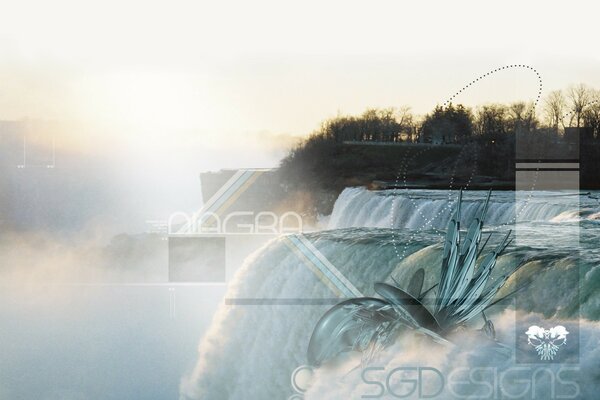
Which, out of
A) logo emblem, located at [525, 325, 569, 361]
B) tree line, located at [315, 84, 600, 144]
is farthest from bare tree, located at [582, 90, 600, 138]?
logo emblem, located at [525, 325, 569, 361]

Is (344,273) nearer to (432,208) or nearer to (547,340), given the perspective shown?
(432,208)

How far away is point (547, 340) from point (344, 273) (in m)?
2.80

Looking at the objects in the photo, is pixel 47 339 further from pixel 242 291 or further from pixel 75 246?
pixel 242 291

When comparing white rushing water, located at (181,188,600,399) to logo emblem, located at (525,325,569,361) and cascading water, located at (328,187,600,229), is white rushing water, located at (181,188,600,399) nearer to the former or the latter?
cascading water, located at (328,187,600,229)

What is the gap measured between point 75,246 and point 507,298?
10.5 meters

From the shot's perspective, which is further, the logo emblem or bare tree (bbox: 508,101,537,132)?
bare tree (bbox: 508,101,537,132)

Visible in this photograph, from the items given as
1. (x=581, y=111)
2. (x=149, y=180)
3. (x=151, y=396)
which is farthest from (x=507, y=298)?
(x=149, y=180)

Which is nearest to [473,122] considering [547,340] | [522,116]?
[522,116]

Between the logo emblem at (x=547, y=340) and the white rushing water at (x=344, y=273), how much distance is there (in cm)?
30

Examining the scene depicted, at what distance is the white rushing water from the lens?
21.8 feet

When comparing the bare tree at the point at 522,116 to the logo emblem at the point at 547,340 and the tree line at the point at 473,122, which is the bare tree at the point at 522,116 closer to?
the tree line at the point at 473,122

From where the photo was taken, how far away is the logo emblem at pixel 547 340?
5.79m

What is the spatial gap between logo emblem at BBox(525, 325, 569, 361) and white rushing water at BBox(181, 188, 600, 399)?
0.30 metres

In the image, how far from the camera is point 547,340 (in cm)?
595
